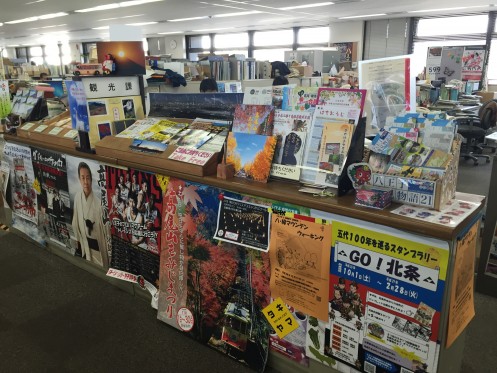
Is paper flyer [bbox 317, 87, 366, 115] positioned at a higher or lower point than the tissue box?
higher

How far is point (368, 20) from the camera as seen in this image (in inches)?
444

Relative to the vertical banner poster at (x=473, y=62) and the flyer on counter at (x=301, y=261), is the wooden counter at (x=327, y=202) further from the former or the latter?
A: the vertical banner poster at (x=473, y=62)

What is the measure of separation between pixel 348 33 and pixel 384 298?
11.7m

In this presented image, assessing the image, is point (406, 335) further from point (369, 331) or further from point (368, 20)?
point (368, 20)

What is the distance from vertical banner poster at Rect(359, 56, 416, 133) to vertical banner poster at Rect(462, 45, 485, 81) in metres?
6.16

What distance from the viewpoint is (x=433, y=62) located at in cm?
727

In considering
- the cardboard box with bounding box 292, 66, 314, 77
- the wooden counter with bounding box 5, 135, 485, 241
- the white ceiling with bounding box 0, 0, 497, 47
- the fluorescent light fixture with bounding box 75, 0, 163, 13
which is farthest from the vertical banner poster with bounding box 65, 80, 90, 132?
the fluorescent light fixture with bounding box 75, 0, 163, 13

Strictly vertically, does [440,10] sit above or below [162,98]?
above

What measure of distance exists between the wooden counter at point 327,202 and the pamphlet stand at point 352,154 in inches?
1.6

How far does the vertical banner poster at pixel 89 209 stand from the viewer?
2.33m

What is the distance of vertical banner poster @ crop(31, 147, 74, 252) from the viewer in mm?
2580

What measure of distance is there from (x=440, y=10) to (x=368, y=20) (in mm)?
2345

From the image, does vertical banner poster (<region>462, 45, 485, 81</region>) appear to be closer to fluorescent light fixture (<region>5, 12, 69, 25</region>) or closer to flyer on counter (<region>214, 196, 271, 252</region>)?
flyer on counter (<region>214, 196, 271, 252</region>)

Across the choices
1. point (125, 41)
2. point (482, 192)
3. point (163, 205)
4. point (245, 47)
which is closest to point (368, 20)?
point (245, 47)
